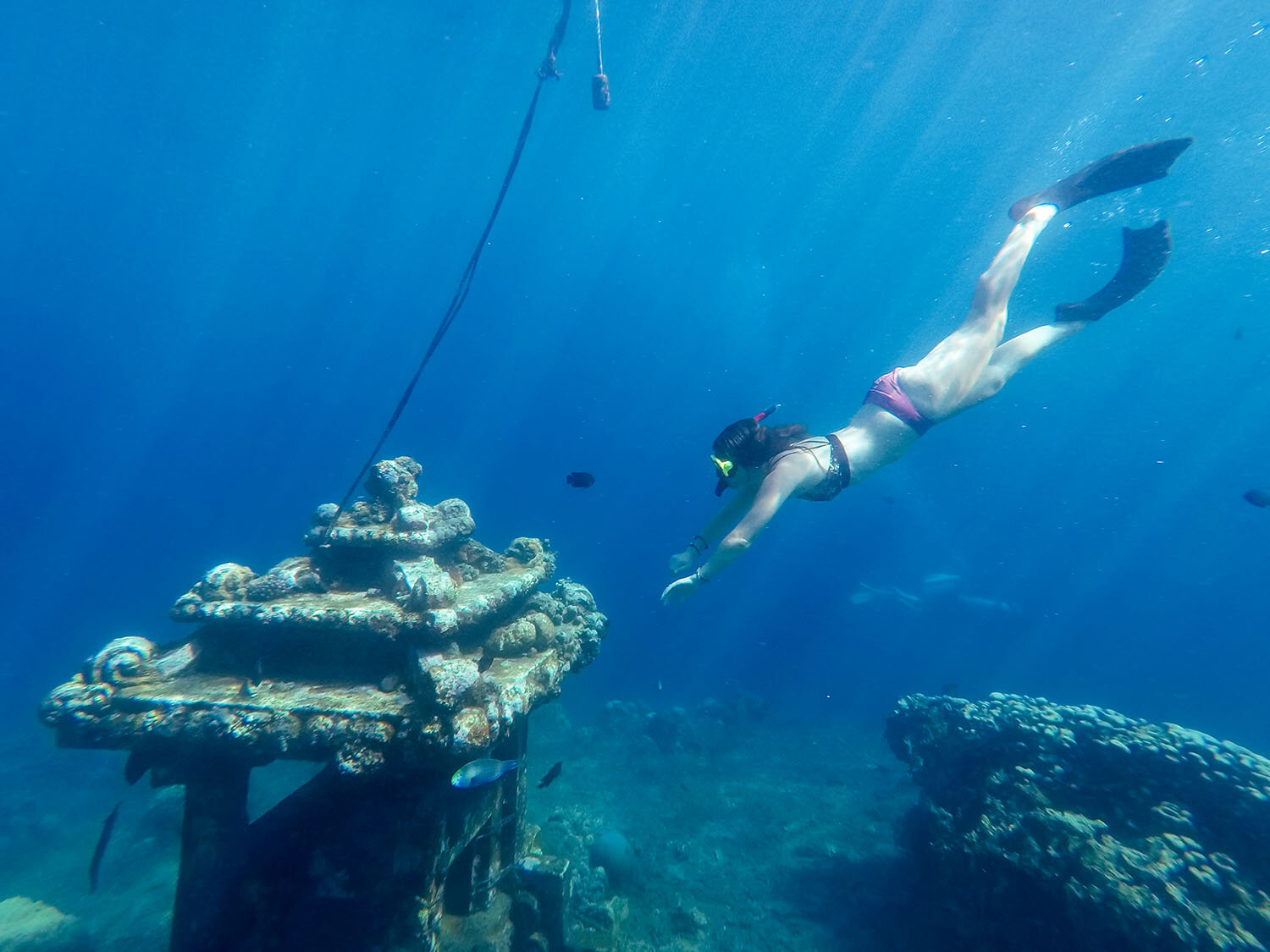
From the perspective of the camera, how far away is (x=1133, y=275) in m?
6.54

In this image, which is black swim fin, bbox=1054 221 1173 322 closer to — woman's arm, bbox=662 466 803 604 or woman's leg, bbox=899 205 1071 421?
woman's leg, bbox=899 205 1071 421

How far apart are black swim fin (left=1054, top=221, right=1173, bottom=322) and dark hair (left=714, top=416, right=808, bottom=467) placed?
13.9ft

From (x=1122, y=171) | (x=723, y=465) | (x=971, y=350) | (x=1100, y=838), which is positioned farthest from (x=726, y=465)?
(x=1122, y=171)

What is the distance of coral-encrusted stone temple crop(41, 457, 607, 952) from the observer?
422cm

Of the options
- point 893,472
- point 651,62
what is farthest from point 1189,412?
point 651,62

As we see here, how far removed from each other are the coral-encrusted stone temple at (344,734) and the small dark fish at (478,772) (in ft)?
0.29

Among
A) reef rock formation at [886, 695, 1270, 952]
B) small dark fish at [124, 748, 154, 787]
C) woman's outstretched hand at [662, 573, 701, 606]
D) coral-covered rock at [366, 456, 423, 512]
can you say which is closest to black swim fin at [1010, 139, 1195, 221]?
woman's outstretched hand at [662, 573, 701, 606]

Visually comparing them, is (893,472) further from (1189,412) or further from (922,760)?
(922,760)

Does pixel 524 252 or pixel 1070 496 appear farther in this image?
pixel 1070 496

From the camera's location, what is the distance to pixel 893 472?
53.5m

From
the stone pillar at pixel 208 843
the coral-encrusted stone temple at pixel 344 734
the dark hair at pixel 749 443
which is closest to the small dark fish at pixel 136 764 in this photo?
the coral-encrusted stone temple at pixel 344 734

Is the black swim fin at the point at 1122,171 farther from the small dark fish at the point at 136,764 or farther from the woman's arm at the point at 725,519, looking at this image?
the small dark fish at the point at 136,764

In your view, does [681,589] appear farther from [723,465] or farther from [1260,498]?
[1260,498]

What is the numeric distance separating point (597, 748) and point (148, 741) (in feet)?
45.9
